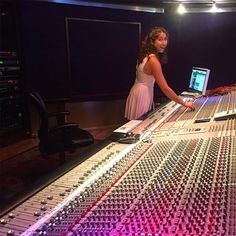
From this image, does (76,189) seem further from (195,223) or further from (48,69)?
(48,69)

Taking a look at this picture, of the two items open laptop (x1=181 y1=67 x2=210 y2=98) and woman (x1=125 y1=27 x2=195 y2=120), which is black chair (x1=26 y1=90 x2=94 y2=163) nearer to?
woman (x1=125 y1=27 x2=195 y2=120)

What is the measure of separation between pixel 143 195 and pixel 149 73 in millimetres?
2070

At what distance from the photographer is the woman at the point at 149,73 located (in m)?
2.77

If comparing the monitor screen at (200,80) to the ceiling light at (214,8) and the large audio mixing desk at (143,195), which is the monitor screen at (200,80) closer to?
the ceiling light at (214,8)

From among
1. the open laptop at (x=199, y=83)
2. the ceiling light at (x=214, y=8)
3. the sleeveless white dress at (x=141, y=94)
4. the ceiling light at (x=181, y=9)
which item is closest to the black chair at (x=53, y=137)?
the sleeveless white dress at (x=141, y=94)

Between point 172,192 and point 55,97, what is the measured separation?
400 centimetres

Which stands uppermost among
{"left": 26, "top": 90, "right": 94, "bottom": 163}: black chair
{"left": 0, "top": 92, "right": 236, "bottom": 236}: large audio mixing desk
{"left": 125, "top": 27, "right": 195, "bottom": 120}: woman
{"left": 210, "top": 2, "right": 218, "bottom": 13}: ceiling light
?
{"left": 210, "top": 2, "right": 218, "bottom": 13}: ceiling light

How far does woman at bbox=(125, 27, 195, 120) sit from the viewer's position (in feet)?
9.09

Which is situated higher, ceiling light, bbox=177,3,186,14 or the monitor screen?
ceiling light, bbox=177,3,186,14

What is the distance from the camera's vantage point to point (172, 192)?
3.15ft

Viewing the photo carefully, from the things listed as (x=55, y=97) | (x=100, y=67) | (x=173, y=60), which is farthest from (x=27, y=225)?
(x=173, y=60)

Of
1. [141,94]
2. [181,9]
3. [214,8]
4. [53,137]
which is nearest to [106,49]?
[181,9]

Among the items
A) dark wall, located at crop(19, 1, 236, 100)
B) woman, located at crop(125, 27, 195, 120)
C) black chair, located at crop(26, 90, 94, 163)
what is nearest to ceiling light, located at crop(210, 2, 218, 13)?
dark wall, located at crop(19, 1, 236, 100)

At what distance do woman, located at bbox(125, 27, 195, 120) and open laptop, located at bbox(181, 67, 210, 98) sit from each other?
0.77 m
